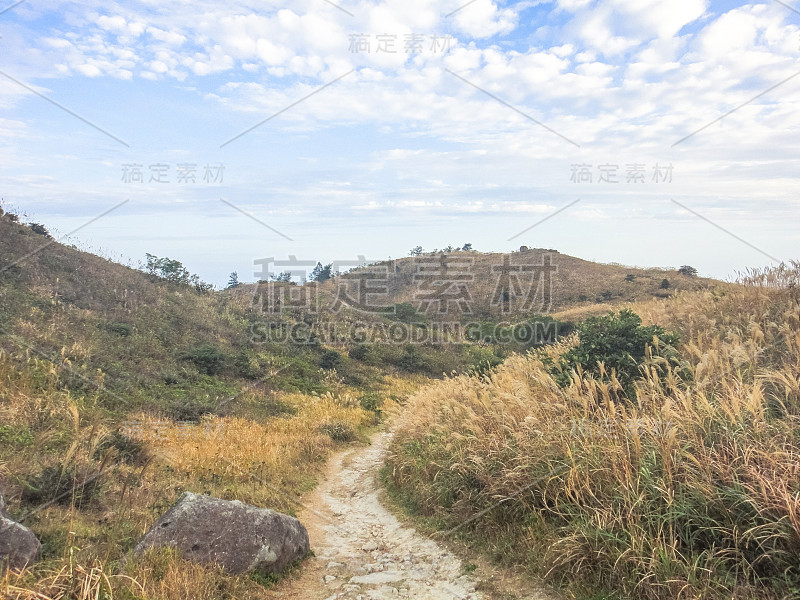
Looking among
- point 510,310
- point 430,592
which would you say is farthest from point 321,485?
point 510,310

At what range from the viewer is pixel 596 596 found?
13.6 ft

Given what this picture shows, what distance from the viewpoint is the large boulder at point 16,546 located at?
4.03m

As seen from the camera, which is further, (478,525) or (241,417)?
(241,417)

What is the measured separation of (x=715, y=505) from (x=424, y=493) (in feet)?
14.0

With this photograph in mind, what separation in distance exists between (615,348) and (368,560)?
551cm

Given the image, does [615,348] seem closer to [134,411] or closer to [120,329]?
[134,411]

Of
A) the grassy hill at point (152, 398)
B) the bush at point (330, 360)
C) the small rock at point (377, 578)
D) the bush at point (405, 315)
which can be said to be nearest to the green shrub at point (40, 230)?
the grassy hill at point (152, 398)

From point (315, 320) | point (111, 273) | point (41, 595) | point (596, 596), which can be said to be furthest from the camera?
point (315, 320)

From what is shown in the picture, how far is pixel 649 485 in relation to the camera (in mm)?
4621

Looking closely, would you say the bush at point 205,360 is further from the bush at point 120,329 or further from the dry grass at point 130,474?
the dry grass at point 130,474

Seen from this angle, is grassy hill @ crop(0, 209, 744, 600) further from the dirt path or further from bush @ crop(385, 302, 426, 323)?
bush @ crop(385, 302, 426, 323)

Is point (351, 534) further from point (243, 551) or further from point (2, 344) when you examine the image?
point (2, 344)

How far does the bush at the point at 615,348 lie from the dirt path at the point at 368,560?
376 centimetres

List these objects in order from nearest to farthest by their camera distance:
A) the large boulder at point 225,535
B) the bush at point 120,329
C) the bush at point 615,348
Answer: the large boulder at point 225,535
the bush at point 615,348
the bush at point 120,329
